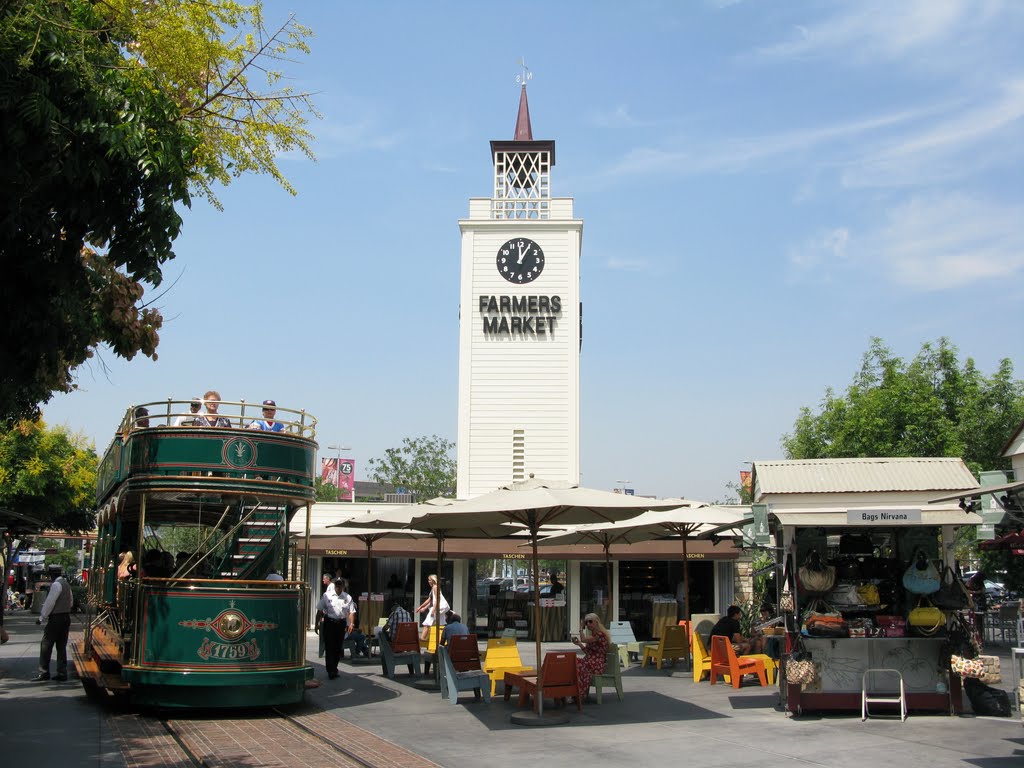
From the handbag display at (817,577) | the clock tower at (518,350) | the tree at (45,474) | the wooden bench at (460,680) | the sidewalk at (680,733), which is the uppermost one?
the clock tower at (518,350)

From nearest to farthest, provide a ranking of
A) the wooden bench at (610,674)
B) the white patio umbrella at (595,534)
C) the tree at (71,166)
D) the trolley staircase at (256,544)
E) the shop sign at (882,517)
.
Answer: the tree at (71,166) < the shop sign at (882,517) < the wooden bench at (610,674) < the trolley staircase at (256,544) < the white patio umbrella at (595,534)

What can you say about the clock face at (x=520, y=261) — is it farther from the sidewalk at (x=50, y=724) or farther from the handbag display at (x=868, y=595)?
the handbag display at (x=868, y=595)

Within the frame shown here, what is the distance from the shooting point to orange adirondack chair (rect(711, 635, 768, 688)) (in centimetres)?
1407

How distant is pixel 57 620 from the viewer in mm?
14867

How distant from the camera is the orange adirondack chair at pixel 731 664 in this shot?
14.1m

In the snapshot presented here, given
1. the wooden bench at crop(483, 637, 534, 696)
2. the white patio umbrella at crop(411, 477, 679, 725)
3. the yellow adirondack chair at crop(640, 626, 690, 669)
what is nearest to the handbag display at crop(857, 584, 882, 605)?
the white patio umbrella at crop(411, 477, 679, 725)

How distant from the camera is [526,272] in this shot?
34.0 m

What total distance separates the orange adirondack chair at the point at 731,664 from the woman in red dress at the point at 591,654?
255cm

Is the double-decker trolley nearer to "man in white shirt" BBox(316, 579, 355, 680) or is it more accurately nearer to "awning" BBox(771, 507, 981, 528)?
"man in white shirt" BBox(316, 579, 355, 680)

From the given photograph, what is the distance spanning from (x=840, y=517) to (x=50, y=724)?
889cm

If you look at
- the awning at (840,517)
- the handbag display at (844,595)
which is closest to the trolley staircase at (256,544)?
the awning at (840,517)

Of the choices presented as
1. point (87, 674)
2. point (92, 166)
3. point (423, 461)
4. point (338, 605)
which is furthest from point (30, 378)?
point (423, 461)

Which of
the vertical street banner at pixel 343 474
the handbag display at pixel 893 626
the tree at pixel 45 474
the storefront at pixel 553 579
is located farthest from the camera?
the vertical street banner at pixel 343 474

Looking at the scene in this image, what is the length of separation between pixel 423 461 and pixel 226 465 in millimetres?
54400
